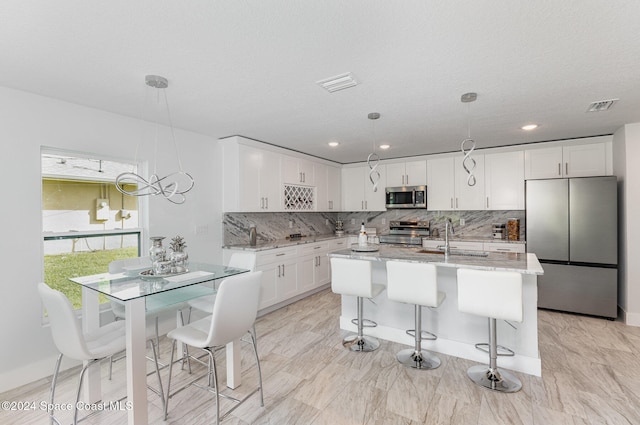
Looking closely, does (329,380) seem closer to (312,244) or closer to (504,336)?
(504,336)

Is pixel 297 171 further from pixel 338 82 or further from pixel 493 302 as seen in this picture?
pixel 493 302

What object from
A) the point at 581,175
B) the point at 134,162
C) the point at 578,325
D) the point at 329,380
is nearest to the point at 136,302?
Answer: the point at 329,380

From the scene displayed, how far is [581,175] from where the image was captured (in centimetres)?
415

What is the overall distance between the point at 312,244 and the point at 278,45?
3.46 meters

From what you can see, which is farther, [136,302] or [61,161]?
[61,161]

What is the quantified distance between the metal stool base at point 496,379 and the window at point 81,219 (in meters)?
3.62

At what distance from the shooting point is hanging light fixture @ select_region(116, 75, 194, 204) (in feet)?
7.52

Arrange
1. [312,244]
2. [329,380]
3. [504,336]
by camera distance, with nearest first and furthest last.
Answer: [329,380] < [504,336] < [312,244]

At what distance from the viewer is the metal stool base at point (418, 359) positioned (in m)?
2.65

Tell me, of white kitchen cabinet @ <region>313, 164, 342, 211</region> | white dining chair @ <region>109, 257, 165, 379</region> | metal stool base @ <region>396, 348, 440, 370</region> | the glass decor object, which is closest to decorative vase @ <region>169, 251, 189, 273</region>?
the glass decor object

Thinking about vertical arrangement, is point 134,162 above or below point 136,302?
above

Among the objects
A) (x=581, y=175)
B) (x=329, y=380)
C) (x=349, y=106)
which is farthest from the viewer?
(x=581, y=175)

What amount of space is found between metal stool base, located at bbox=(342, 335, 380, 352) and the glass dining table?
1188 mm

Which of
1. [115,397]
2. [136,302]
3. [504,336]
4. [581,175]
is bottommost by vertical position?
[115,397]
